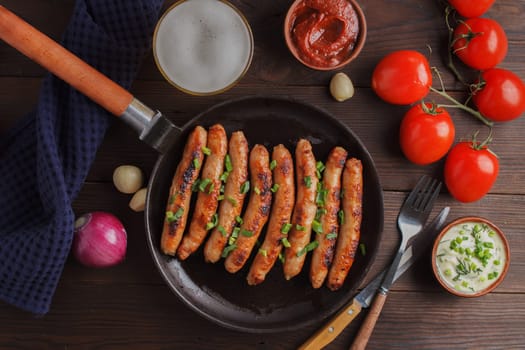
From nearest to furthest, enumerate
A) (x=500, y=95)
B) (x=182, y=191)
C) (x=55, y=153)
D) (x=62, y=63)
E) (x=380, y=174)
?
1. (x=62, y=63)
2. (x=55, y=153)
3. (x=182, y=191)
4. (x=500, y=95)
5. (x=380, y=174)

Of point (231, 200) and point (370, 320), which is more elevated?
point (231, 200)

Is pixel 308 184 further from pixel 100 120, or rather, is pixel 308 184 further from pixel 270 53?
pixel 100 120

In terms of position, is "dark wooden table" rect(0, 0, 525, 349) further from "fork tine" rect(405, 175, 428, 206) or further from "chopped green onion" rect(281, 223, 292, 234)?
"chopped green onion" rect(281, 223, 292, 234)

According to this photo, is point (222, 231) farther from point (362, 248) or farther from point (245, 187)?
point (362, 248)

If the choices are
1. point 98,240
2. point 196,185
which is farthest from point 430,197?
point 98,240

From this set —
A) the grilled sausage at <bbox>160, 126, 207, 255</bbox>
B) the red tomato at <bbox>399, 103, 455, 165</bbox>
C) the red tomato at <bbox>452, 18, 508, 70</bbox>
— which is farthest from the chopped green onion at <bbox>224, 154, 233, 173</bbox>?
the red tomato at <bbox>452, 18, 508, 70</bbox>

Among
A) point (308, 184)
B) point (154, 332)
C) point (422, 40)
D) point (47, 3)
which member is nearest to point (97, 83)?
point (47, 3)
